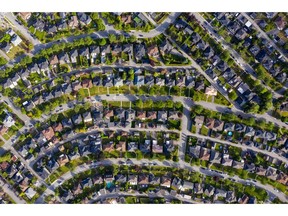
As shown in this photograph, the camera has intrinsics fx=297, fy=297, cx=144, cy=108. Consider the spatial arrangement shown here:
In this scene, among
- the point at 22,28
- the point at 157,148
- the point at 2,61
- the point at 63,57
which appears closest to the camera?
the point at 157,148

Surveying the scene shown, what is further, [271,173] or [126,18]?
[126,18]

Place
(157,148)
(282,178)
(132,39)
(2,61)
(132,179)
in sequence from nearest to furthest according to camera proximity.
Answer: (282,178) → (132,179) → (157,148) → (132,39) → (2,61)

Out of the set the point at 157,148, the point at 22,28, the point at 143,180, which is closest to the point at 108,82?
the point at 157,148

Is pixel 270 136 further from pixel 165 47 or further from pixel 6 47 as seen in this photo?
pixel 6 47

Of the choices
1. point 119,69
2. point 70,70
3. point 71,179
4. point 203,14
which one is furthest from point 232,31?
point 71,179

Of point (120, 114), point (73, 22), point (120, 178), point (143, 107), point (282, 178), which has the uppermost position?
point (73, 22)

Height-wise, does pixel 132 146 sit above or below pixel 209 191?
above

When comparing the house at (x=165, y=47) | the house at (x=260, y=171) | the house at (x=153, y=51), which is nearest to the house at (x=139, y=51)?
the house at (x=153, y=51)

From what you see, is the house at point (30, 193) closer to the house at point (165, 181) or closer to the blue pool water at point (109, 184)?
the blue pool water at point (109, 184)
